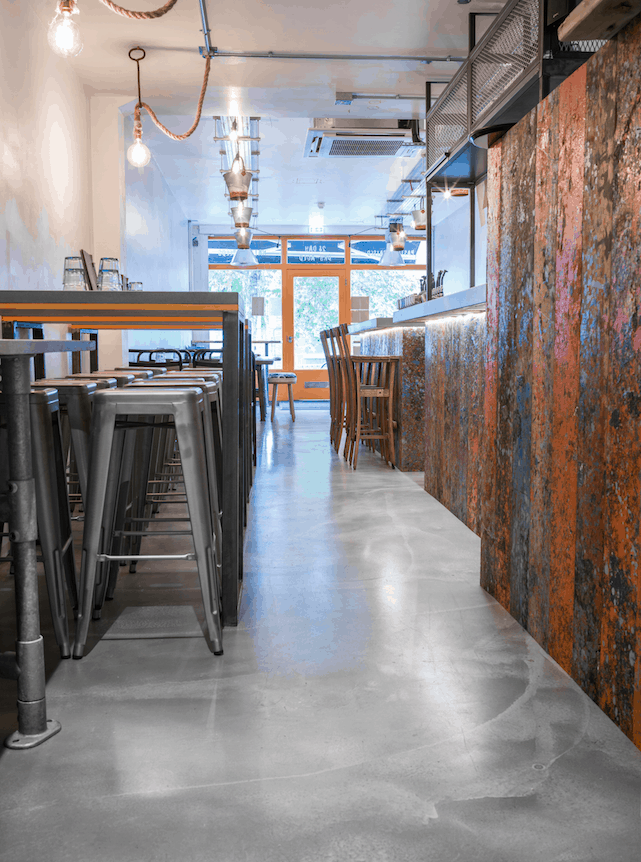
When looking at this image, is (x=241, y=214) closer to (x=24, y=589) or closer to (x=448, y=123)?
(x=448, y=123)

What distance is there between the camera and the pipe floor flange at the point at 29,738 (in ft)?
4.80

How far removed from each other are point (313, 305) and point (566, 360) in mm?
12093

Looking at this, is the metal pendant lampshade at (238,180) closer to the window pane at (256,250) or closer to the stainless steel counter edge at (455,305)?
the stainless steel counter edge at (455,305)

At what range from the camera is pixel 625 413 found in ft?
4.83

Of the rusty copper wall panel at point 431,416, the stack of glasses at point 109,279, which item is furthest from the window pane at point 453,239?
the stack of glasses at point 109,279

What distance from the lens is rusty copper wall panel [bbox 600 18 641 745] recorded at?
141 cm

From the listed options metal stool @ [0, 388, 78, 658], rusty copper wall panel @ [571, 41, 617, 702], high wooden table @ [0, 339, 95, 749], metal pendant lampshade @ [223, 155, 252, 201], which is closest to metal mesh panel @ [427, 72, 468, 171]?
metal pendant lampshade @ [223, 155, 252, 201]

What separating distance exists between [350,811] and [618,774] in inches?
20.5

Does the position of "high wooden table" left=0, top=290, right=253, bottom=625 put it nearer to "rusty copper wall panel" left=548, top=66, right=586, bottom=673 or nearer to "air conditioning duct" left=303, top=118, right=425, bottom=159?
"rusty copper wall panel" left=548, top=66, right=586, bottom=673

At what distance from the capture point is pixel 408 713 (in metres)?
1.61

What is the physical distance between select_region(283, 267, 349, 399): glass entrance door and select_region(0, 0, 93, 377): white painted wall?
803 cm

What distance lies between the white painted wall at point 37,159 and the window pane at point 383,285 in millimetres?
8502

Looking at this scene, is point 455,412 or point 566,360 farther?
point 455,412

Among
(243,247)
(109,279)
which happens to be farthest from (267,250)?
(109,279)
